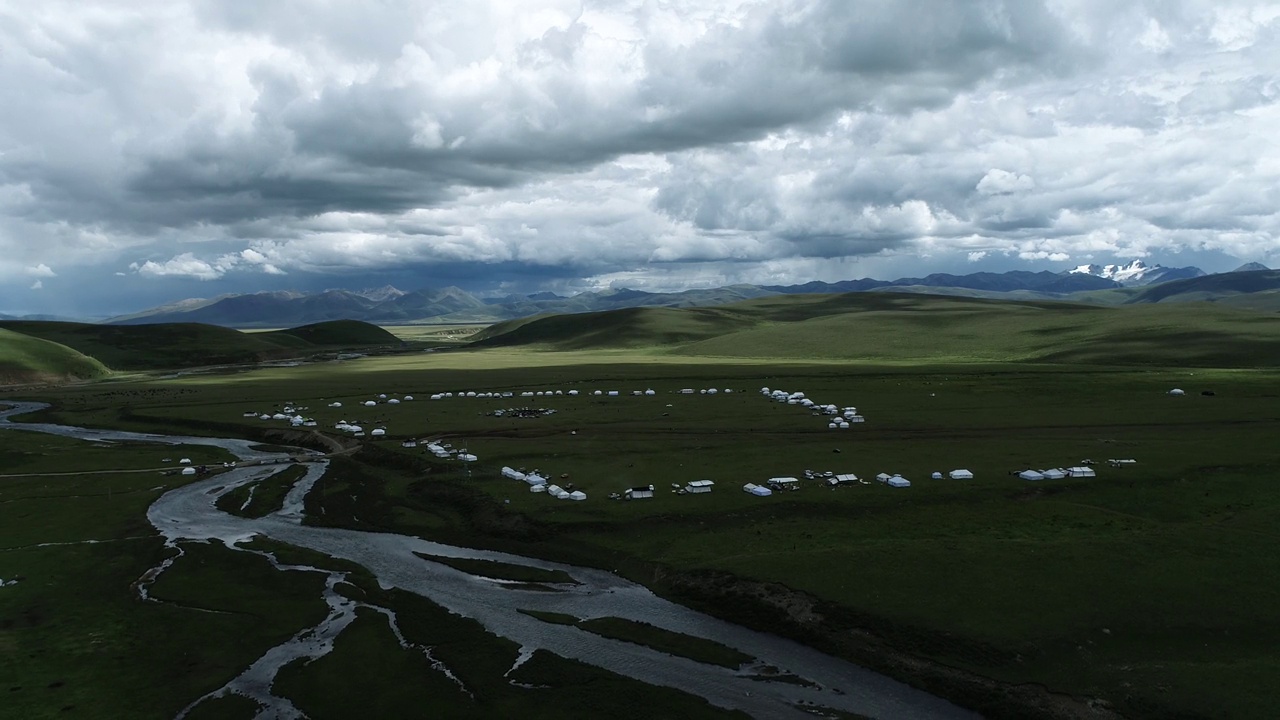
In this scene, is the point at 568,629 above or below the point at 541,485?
below

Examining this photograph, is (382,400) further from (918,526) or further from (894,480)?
(918,526)

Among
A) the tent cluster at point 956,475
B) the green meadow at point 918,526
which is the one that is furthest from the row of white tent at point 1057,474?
the tent cluster at point 956,475

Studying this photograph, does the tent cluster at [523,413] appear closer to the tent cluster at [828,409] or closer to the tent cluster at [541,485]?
the tent cluster at [541,485]

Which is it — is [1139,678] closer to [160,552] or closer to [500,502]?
[500,502]

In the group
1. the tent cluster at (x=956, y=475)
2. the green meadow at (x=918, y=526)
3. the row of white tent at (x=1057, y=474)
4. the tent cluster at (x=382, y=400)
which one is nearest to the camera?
the green meadow at (x=918, y=526)

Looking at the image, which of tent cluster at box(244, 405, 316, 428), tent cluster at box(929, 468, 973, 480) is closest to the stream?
tent cluster at box(929, 468, 973, 480)

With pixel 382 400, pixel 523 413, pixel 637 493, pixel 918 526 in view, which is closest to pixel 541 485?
pixel 637 493
